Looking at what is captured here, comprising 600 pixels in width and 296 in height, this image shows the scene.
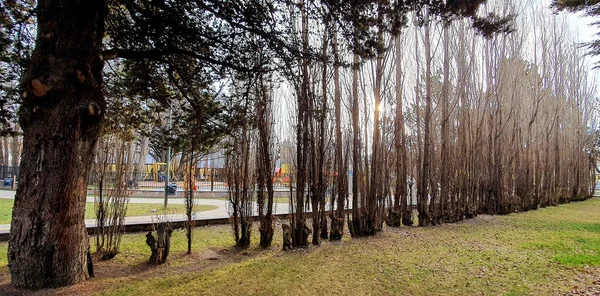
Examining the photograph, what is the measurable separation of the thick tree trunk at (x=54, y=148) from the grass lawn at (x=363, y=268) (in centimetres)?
37

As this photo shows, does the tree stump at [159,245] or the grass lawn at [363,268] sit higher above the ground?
the tree stump at [159,245]

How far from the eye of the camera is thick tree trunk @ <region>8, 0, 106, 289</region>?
363 cm

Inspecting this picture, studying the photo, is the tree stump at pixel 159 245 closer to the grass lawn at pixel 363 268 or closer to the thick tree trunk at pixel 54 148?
the grass lawn at pixel 363 268

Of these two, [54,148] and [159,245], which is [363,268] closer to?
[159,245]

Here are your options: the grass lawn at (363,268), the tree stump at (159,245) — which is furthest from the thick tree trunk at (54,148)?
the tree stump at (159,245)

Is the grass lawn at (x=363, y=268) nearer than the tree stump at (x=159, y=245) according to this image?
Yes

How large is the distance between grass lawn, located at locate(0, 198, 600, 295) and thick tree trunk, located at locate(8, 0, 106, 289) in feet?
1.23

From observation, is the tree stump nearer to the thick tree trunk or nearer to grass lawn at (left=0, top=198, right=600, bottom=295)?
grass lawn at (left=0, top=198, right=600, bottom=295)

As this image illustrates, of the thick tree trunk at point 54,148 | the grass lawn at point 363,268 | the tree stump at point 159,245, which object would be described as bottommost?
the grass lawn at point 363,268

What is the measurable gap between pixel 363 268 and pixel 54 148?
13.3 ft

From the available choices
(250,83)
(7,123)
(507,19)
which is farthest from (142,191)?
(507,19)

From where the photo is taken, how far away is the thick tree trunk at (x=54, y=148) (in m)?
3.63

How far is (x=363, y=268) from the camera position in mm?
4719

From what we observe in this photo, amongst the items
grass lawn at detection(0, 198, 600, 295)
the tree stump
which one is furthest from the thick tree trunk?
the tree stump
